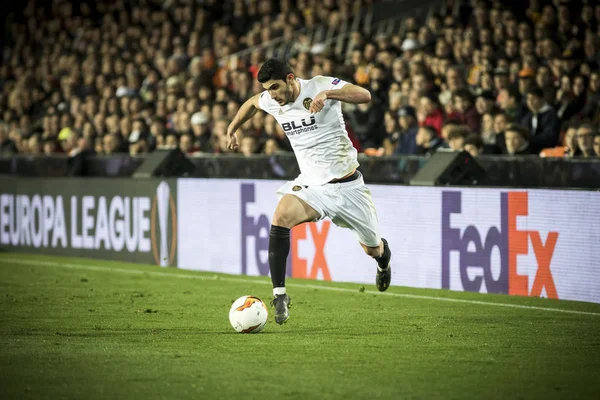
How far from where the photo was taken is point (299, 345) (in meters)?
7.89

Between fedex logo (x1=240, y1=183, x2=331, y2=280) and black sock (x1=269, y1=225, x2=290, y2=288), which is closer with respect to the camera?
black sock (x1=269, y1=225, x2=290, y2=288)

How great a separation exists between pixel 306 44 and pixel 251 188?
296 inches

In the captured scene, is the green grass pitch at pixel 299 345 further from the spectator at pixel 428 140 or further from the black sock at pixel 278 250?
the spectator at pixel 428 140

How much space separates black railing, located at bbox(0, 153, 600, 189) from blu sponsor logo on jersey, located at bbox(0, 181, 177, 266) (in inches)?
19.3

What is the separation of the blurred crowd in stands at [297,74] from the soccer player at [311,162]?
10.5 feet

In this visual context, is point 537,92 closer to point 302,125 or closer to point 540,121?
point 540,121

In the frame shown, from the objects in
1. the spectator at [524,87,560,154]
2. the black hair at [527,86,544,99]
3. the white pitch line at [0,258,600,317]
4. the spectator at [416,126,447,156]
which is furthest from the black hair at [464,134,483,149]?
the white pitch line at [0,258,600,317]

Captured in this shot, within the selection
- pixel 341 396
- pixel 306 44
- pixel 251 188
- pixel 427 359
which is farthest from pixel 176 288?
pixel 306 44

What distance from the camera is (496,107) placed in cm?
1324

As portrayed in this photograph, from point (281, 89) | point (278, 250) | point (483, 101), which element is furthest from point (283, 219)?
point (483, 101)

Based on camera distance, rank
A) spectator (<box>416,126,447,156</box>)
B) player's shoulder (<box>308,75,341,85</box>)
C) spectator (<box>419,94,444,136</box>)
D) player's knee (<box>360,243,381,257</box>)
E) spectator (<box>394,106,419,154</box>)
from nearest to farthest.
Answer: player's shoulder (<box>308,75,341,85</box>) < player's knee (<box>360,243,381,257</box>) < spectator (<box>416,126,447,156</box>) < spectator (<box>394,106,419,154</box>) < spectator (<box>419,94,444,136</box>)

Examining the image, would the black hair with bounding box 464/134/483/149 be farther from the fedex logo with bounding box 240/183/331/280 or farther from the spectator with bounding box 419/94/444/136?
the fedex logo with bounding box 240/183/331/280

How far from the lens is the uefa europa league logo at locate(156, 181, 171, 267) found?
14.6m

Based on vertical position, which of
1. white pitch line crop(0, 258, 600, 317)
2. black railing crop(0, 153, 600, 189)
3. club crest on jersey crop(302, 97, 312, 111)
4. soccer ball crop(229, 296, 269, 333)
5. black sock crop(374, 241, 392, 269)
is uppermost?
club crest on jersey crop(302, 97, 312, 111)
